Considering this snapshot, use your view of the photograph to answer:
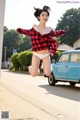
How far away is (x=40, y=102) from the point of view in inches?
316

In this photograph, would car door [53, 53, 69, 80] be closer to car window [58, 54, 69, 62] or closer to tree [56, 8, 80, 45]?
car window [58, 54, 69, 62]

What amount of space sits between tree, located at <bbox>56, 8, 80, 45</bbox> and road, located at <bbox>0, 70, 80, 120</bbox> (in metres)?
1.55

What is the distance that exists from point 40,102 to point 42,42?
156 inches

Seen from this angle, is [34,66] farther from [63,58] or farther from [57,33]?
[63,58]

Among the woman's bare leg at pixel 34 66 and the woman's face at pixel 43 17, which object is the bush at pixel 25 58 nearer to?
the woman's bare leg at pixel 34 66

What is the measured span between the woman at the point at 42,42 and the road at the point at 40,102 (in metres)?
1.75

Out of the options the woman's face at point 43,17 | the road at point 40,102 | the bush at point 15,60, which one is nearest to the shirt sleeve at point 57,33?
the woman's face at point 43,17

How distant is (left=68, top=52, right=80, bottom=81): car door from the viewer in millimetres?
4582

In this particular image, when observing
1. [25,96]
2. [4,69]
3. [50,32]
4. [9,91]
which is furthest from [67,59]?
[25,96]

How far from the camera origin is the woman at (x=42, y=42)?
4.17 m

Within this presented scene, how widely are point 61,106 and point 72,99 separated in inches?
22.7

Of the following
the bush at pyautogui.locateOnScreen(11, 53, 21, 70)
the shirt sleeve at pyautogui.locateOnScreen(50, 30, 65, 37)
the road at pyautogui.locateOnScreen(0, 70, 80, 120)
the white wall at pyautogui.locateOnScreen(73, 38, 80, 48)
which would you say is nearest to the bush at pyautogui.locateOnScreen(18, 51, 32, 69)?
the bush at pyautogui.locateOnScreen(11, 53, 21, 70)

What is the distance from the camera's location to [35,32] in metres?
4.20

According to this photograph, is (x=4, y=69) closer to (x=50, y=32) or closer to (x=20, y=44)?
(x=20, y=44)
